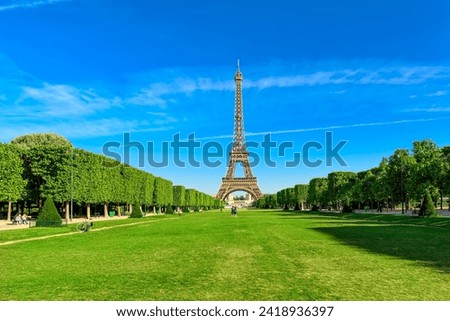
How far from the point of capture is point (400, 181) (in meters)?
61.6

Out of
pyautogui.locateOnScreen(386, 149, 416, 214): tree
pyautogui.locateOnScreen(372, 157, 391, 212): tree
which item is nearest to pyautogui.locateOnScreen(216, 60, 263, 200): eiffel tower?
pyautogui.locateOnScreen(372, 157, 391, 212): tree

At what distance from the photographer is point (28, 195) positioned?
51.9 meters

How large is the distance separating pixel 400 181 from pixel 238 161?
80227 millimetres

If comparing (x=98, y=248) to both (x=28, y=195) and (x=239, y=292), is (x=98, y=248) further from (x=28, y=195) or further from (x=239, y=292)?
(x=28, y=195)

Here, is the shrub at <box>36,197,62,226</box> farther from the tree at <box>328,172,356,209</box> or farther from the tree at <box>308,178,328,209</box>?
the tree at <box>308,178,328,209</box>

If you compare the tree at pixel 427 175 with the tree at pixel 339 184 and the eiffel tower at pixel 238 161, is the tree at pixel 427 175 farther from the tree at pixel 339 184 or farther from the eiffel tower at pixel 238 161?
the eiffel tower at pixel 238 161

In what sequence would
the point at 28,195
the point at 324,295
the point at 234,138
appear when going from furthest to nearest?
the point at 234,138 → the point at 28,195 → the point at 324,295

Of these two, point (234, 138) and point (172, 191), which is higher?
point (234, 138)

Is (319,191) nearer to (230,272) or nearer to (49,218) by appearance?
(49,218)

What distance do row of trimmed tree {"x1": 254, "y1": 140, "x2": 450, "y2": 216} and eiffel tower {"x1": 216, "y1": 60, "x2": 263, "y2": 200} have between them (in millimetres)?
31675

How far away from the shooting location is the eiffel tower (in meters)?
135

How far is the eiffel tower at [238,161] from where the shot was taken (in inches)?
5330

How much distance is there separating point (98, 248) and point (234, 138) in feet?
402
